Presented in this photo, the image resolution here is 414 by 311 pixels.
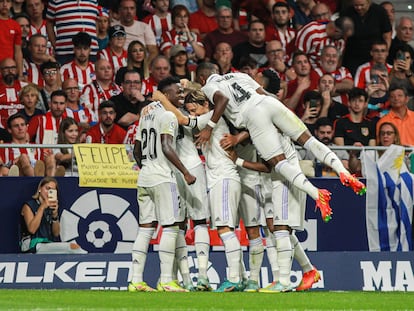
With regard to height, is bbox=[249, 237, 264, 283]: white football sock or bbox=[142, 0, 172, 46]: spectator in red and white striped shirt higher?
bbox=[142, 0, 172, 46]: spectator in red and white striped shirt

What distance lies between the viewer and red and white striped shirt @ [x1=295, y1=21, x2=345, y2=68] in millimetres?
19875

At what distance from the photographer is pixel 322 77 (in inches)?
738

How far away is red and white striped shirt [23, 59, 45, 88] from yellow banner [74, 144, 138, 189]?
2.91 m

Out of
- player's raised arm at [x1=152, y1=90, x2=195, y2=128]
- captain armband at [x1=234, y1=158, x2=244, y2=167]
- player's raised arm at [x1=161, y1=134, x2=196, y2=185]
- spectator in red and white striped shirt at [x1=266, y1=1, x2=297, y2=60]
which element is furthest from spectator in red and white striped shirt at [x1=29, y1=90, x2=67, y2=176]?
spectator in red and white striped shirt at [x1=266, y1=1, x2=297, y2=60]

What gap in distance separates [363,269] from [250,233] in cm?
272

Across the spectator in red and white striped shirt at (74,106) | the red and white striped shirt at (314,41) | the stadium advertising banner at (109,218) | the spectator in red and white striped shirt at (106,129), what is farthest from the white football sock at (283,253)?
the red and white striped shirt at (314,41)

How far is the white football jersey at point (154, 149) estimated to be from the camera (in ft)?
43.2

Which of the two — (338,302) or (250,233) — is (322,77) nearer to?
(250,233)

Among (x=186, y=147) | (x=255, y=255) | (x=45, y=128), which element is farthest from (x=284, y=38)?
(x=255, y=255)

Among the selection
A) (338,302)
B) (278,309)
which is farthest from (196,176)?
(278,309)

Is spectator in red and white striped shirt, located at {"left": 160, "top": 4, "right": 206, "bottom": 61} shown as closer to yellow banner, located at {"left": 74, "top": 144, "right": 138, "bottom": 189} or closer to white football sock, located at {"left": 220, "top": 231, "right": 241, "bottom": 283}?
yellow banner, located at {"left": 74, "top": 144, "right": 138, "bottom": 189}

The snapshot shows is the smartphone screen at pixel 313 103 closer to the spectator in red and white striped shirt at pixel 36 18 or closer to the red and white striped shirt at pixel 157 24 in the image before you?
the red and white striped shirt at pixel 157 24

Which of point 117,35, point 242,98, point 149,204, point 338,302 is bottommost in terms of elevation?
point 338,302

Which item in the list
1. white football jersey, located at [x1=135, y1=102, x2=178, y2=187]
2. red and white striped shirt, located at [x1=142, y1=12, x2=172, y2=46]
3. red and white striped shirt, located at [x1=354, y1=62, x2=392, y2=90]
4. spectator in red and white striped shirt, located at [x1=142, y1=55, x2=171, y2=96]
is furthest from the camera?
red and white striped shirt, located at [x1=142, y1=12, x2=172, y2=46]
